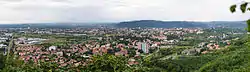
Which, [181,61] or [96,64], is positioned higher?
[96,64]

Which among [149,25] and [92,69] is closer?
[92,69]

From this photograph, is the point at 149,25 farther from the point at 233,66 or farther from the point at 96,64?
the point at 96,64

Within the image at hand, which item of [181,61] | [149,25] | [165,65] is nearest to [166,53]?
[181,61]

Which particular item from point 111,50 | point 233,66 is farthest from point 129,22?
point 233,66

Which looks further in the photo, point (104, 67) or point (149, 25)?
point (149, 25)

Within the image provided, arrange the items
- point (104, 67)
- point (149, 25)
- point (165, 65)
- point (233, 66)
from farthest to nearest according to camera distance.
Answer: point (149, 25) < point (165, 65) < point (233, 66) < point (104, 67)

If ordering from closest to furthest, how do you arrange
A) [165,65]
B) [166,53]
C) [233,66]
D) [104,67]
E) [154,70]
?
[104,67], [233,66], [154,70], [165,65], [166,53]

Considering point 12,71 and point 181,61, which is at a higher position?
point 12,71

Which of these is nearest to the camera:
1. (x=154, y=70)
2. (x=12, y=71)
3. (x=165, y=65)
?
(x=12, y=71)

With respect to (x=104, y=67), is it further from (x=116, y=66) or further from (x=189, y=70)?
(x=189, y=70)
